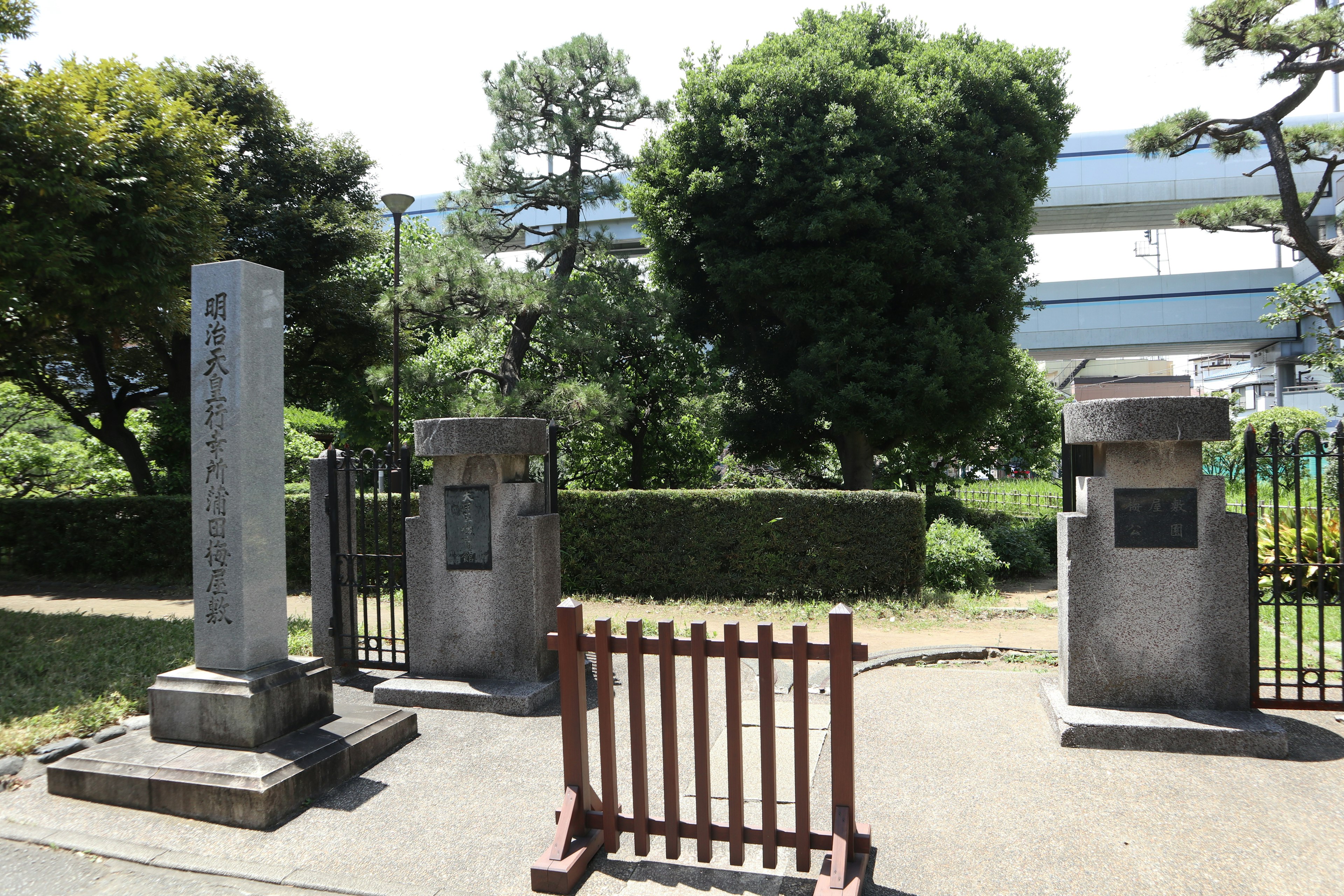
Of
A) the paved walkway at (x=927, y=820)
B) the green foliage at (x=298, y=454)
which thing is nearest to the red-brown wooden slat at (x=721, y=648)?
the paved walkway at (x=927, y=820)

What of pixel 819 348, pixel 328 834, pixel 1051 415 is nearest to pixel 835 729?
pixel 328 834

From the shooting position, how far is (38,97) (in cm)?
885

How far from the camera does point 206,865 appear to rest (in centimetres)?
370

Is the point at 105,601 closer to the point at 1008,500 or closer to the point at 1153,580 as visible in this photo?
the point at 1153,580

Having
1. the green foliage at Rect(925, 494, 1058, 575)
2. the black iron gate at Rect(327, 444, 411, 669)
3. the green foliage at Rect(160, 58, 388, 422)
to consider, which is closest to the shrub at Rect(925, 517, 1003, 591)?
the green foliage at Rect(925, 494, 1058, 575)

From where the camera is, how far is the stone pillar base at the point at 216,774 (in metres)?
4.13

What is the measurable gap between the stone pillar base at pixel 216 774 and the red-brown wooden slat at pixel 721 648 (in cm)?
195

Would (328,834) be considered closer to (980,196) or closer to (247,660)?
(247,660)

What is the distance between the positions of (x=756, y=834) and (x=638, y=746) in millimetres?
642

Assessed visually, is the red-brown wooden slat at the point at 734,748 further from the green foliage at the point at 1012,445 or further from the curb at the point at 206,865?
the green foliage at the point at 1012,445

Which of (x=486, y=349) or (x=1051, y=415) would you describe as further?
(x=1051, y=415)

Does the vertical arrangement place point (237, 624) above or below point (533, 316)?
below

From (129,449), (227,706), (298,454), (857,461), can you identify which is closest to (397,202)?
(129,449)

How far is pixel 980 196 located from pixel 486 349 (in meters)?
10.4
